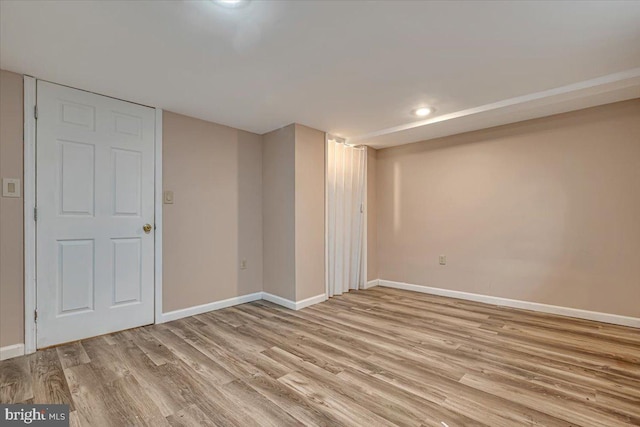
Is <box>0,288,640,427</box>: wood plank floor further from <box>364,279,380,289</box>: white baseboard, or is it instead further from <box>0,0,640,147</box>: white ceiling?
<box>0,0,640,147</box>: white ceiling

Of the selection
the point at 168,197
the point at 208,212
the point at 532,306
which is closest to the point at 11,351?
the point at 168,197

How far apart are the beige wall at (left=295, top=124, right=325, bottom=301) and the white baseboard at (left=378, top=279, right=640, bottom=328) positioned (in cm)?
151

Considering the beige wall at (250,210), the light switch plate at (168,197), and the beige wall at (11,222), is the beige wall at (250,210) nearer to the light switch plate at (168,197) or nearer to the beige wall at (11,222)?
the light switch plate at (168,197)

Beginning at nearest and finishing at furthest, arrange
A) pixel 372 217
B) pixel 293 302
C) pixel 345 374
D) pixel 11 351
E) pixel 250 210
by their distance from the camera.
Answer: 1. pixel 345 374
2. pixel 11 351
3. pixel 293 302
4. pixel 250 210
5. pixel 372 217

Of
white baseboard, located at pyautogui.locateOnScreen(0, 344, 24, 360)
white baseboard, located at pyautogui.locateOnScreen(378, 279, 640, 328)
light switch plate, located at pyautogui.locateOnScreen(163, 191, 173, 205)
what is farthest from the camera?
light switch plate, located at pyautogui.locateOnScreen(163, 191, 173, 205)

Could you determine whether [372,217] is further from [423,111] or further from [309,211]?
[423,111]

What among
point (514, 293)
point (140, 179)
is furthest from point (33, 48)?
point (514, 293)

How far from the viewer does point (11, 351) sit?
2199mm

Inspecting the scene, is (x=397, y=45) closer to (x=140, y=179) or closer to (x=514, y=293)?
(x=140, y=179)

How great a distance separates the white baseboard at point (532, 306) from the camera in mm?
2871

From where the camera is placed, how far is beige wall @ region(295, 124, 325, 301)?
139 inches

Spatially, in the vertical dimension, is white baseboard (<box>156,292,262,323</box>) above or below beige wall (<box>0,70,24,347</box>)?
below

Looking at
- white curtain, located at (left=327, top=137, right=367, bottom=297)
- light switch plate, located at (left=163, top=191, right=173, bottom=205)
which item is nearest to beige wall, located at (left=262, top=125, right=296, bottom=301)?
white curtain, located at (left=327, top=137, right=367, bottom=297)
